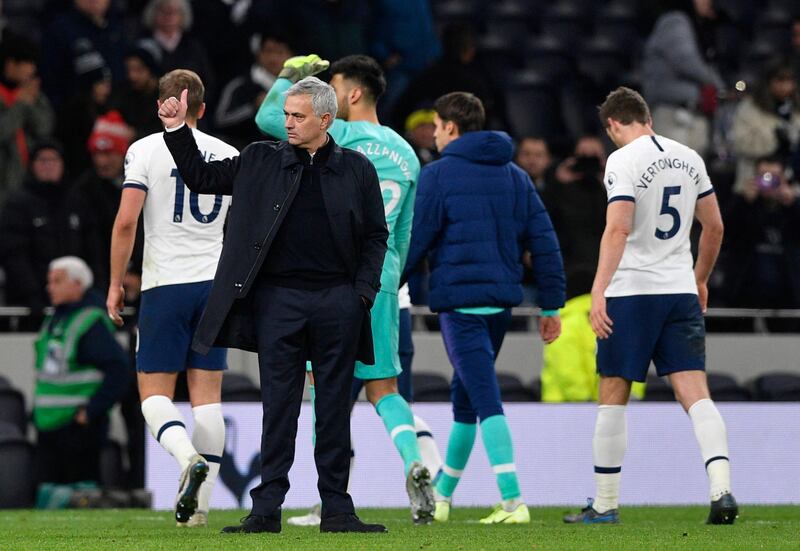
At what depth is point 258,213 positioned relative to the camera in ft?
25.5

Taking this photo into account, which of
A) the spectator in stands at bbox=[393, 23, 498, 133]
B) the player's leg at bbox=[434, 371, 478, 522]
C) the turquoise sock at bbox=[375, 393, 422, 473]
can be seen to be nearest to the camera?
the turquoise sock at bbox=[375, 393, 422, 473]

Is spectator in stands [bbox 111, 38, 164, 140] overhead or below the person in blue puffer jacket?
overhead

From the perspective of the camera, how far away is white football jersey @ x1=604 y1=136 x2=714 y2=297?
354 inches

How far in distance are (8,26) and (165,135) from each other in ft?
33.6

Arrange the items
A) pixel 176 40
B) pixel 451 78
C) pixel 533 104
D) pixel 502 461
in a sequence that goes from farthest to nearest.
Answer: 1. pixel 533 104
2. pixel 451 78
3. pixel 176 40
4. pixel 502 461

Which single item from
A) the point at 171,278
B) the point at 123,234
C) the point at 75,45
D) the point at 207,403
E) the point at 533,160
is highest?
the point at 75,45

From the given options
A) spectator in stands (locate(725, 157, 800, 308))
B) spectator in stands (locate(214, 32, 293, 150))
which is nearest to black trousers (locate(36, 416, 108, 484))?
spectator in stands (locate(214, 32, 293, 150))

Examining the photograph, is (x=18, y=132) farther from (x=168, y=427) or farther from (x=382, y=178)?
(x=168, y=427)

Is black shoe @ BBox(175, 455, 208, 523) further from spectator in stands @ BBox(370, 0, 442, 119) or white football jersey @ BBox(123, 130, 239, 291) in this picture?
spectator in stands @ BBox(370, 0, 442, 119)

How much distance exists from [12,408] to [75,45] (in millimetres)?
4168

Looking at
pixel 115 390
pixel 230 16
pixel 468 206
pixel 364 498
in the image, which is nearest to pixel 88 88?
pixel 230 16

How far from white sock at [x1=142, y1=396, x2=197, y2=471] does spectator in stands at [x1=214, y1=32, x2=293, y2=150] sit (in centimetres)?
631

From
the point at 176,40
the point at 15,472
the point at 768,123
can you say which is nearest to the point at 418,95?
the point at 176,40

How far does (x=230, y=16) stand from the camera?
16.8 metres
